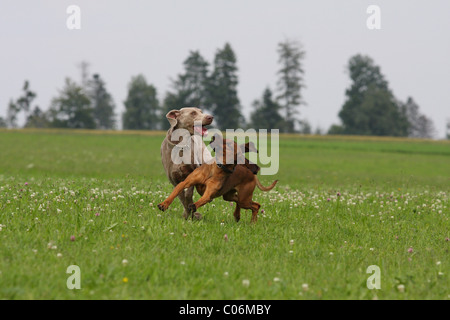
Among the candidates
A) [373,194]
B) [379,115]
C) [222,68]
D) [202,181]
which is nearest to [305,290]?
[202,181]

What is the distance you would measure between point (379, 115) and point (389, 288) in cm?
12800

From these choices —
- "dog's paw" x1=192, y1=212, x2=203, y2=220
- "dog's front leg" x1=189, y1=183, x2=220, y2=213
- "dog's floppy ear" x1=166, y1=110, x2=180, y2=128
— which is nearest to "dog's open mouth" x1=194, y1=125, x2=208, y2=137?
"dog's floppy ear" x1=166, y1=110, x2=180, y2=128

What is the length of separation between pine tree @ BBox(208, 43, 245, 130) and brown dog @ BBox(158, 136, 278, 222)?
81378 mm

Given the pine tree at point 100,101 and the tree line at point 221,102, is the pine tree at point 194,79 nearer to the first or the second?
the tree line at point 221,102

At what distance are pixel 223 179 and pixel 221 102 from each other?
276 feet

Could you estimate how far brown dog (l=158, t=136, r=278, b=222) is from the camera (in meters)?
8.12

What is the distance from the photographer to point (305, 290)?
562 cm

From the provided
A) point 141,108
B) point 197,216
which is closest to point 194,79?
point 141,108

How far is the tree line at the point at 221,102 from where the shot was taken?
92.1 meters

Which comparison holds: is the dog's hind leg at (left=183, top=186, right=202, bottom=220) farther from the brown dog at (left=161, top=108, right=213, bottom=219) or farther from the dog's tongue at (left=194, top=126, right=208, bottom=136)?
the dog's tongue at (left=194, top=126, right=208, bottom=136)

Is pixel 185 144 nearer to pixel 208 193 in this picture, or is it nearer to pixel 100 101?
pixel 208 193

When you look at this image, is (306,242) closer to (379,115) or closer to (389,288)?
(389,288)

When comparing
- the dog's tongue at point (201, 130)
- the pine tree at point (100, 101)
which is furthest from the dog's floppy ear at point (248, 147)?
the pine tree at point (100, 101)
